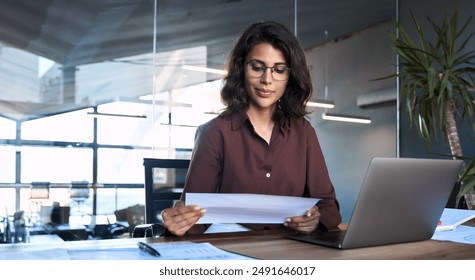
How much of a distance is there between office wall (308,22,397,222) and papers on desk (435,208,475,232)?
3870 mm

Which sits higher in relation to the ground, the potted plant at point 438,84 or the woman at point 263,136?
the potted plant at point 438,84

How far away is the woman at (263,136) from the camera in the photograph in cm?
184

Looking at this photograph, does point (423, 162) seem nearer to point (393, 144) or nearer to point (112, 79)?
point (112, 79)

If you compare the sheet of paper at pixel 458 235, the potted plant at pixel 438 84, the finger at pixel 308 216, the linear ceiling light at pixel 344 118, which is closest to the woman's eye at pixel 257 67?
the finger at pixel 308 216

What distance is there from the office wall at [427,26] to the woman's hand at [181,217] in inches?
170

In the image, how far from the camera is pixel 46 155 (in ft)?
13.1

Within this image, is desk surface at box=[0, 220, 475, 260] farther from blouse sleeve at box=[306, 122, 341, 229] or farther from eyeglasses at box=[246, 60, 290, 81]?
eyeglasses at box=[246, 60, 290, 81]

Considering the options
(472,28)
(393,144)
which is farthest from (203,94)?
(472,28)

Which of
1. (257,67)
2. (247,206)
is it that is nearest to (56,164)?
(257,67)

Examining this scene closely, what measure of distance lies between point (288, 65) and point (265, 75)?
0.14m

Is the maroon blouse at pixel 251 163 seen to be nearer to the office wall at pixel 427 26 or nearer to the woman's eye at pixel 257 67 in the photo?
the woman's eye at pixel 257 67

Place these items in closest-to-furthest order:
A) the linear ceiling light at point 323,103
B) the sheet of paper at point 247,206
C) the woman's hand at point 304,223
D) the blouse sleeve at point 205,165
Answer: the sheet of paper at point 247,206
the woman's hand at point 304,223
the blouse sleeve at point 205,165
the linear ceiling light at point 323,103

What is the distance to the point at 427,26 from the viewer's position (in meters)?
5.71

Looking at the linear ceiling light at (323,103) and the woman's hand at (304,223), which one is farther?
the linear ceiling light at (323,103)
